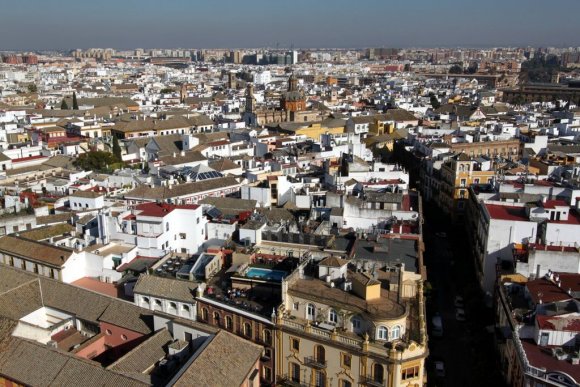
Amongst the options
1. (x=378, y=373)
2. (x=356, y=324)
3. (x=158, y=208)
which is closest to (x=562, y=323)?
(x=378, y=373)

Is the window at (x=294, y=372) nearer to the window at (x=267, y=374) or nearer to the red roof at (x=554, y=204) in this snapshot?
the window at (x=267, y=374)

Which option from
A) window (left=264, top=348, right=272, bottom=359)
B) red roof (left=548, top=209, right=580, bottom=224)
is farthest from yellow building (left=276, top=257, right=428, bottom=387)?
red roof (left=548, top=209, right=580, bottom=224)

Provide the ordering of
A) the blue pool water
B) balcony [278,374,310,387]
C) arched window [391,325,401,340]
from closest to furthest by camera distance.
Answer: arched window [391,325,401,340] < balcony [278,374,310,387] < the blue pool water

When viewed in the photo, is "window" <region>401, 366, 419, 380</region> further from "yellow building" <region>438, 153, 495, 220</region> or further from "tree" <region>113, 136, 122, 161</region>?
"tree" <region>113, 136, 122, 161</region>

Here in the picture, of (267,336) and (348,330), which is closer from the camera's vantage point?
(348,330)

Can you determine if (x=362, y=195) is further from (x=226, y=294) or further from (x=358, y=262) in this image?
(x=226, y=294)

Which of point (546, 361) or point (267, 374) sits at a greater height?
point (546, 361)

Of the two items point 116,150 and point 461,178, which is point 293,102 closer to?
point 116,150
